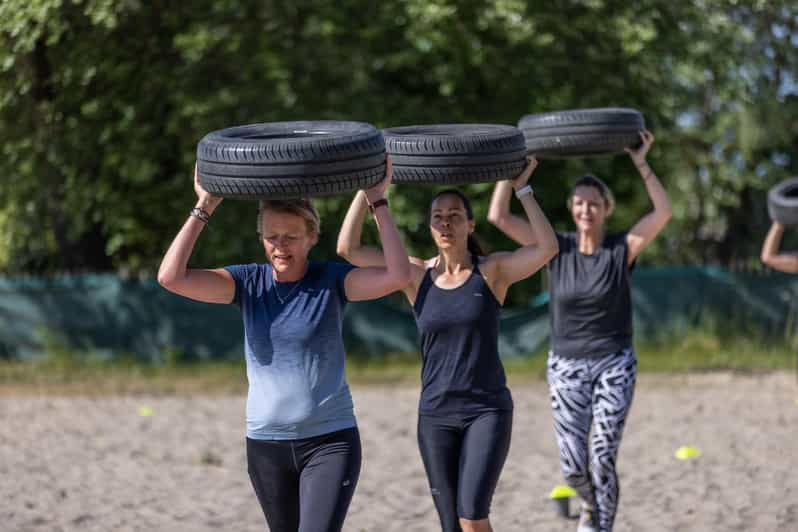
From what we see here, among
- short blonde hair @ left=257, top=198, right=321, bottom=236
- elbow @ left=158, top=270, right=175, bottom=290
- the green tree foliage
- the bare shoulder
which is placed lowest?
elbow @ left=158, top=270, right=175, bottom=290

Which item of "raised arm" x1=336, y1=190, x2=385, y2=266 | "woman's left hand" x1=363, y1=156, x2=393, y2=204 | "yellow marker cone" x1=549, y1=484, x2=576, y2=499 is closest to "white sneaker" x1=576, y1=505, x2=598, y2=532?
"yellow marker cone" x1=549, y1=484, x2=576, y2=499

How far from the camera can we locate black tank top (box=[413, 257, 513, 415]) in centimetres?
497

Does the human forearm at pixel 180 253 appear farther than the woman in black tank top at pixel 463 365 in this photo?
No

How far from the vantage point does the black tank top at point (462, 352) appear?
196 inches

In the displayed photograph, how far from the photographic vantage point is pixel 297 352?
4.14 m

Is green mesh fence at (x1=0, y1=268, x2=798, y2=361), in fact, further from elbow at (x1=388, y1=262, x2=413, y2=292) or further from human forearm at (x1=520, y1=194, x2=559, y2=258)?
elbow at (x1=388, y1=262, x2=413, y2=292)

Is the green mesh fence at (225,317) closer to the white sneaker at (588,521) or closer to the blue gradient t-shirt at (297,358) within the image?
the white sneaker at (588,521)

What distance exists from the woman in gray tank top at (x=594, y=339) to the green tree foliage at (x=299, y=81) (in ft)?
24.8

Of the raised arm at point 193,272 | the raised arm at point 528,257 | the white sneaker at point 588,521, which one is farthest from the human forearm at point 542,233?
the white sneaker at point 588,521

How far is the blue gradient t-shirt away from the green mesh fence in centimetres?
988

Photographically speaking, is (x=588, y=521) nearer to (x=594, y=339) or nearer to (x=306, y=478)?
(x=594, y=339)

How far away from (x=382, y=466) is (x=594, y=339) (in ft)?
10.3

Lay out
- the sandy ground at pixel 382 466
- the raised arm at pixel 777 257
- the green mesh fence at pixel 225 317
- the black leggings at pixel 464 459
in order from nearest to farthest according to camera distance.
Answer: the black leggings at pixel 464 459 < the sandy ground at pixel 382 466 < the raised arm at pixel 777 257 < the green mesh fence at pixel 225 317

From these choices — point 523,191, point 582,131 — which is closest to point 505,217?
point 582,131
